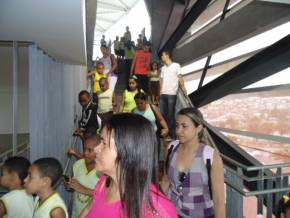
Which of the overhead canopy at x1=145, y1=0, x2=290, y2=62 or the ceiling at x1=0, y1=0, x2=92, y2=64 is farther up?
the overhead canopy at x1=145, y1=0, x2=290, y2=62

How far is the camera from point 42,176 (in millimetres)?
2764

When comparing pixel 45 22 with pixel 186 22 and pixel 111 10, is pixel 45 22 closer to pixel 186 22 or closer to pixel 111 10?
pixel 186 22

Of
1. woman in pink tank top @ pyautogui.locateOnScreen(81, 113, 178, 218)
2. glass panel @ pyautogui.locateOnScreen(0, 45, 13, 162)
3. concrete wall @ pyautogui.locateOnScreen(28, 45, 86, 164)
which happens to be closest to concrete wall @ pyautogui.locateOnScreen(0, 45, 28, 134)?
glass panel @ pyautogui.locateOnScreen(0, 45, 13, 162)

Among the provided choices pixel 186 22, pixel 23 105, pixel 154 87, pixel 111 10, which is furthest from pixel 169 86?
pixel 111 10

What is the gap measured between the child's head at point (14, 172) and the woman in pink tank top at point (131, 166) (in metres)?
1.75

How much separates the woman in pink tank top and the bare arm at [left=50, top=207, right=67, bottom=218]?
1.02 m

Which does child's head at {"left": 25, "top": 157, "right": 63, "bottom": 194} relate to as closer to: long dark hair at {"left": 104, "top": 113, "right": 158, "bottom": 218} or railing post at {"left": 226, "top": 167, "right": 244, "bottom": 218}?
long dark hair at {"left": 104, "top": 113, "right": 158, "bottom": 218}

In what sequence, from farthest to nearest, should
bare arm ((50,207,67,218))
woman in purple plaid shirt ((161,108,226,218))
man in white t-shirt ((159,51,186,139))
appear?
man in white t-shirt ((159,51,186,139)) < woman in purple plaid shirt ((161,108,226,218)) < bare arm ((50,207,67,218))

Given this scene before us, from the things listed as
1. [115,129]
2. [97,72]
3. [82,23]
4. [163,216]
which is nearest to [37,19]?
[82,23]

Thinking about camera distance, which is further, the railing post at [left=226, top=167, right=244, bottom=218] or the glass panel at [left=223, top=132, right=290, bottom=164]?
the glass panel at [left=223, top=132, right=290, bottom=164]

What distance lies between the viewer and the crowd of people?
1.56 metres

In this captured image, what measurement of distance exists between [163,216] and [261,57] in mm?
7030

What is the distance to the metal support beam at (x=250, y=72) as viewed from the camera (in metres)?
7.13

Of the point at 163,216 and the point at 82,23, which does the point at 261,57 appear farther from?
the point at 163,216
